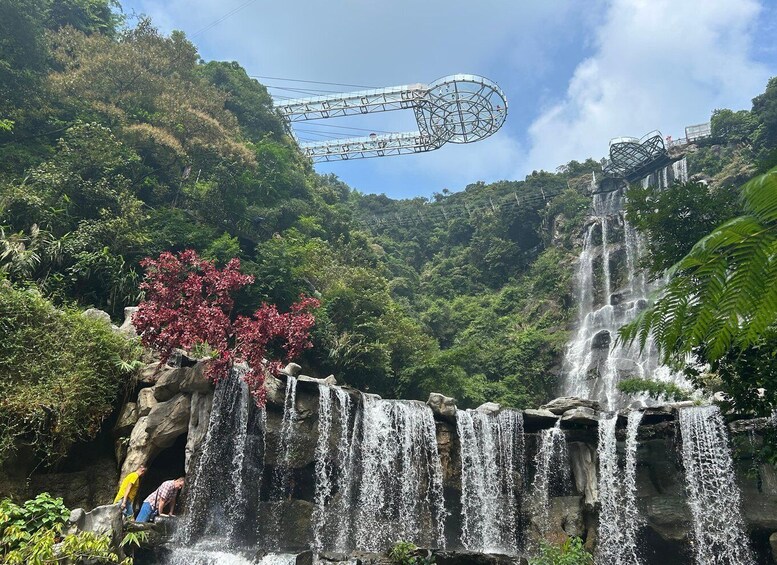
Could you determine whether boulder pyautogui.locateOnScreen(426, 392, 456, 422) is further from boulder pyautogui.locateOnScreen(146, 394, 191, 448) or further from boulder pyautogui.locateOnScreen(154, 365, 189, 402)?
boulder pyautogui.locateOnScreen(154, 365, 189, 402)

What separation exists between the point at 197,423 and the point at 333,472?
11.7 ft

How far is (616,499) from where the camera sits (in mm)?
12961

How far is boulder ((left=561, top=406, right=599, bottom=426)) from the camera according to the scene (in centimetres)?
1434

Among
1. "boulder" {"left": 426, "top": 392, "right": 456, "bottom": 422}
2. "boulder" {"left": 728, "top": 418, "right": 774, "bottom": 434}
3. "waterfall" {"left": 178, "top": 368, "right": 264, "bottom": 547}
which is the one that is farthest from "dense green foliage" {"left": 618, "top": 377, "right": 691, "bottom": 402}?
"waterfall" {"left": 178, "top": 368, "right": 264, "bottom": 547}

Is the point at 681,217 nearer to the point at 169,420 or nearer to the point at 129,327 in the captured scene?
the point at 169,420

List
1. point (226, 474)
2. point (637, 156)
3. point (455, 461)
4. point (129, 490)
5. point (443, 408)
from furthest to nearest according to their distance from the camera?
point (637, 156) < point (443, 408) < point (455, 461) < point (226, 474) < point (129, 490)

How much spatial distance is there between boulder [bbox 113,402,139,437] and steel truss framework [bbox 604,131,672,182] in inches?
1436

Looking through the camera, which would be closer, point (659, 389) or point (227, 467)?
point (227, 467)

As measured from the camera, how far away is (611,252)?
33531 mm

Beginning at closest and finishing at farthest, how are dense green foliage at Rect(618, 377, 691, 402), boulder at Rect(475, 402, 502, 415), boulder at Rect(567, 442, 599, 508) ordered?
boulder at Rect(567, 442, 599, 508) < boulder at Rect(475, 402, 502, 415) < dense green foliage at Rect(618, 377, 691, 402)

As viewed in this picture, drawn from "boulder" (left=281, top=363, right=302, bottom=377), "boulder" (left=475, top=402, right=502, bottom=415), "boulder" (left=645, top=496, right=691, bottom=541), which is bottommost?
"boulder" (left=645, top=496, right=691, bottom=541)

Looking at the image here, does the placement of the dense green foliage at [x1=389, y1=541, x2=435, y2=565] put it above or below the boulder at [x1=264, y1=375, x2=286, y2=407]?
below

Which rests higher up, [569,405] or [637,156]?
[637,156]

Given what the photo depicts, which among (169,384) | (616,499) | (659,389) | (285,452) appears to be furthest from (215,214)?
(659,389)
